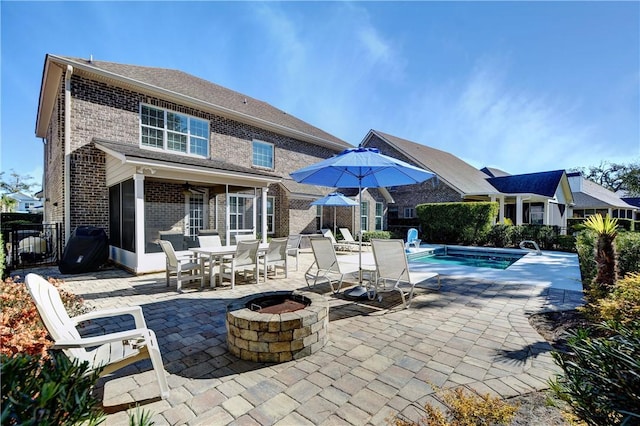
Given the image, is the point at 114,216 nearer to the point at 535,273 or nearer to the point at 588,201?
the point at 535,273

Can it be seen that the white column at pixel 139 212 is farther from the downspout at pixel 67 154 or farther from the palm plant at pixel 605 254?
the palm plant at pixel 605 254

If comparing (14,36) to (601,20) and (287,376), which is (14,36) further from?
(601,20)

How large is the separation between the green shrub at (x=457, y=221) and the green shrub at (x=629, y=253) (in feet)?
32.5

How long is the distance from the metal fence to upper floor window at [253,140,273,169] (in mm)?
8492

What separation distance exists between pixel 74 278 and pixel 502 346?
394 inches

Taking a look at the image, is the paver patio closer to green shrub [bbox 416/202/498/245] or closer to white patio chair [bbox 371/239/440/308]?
white patio chair [bbox 371/239/440/308]

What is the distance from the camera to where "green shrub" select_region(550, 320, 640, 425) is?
58.6 inches

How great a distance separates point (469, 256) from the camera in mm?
14812

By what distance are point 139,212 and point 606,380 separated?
9.66m

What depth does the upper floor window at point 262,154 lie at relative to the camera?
15414mm

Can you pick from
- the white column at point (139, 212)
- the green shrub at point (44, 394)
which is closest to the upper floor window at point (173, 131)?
the white column at point (139, 212)

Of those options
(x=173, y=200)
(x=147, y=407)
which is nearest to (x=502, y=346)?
(x=147, y=407)

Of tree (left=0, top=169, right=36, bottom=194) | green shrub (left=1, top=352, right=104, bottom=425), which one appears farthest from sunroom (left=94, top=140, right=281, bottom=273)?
tree (left=0, top=169, right=36, bottom=194)

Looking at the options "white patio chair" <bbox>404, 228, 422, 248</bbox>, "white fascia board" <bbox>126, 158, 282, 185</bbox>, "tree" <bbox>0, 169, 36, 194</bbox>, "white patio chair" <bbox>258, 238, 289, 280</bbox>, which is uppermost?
"tree" <bbox>0, 169, 36, 194</bbox>
